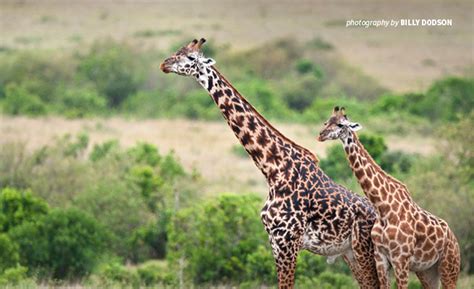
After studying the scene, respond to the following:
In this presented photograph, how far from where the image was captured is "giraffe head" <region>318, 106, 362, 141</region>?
11781 millimetres

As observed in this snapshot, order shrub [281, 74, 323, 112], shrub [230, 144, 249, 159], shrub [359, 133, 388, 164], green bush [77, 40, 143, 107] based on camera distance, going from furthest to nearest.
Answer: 1. shrub [281, 74, 323, 112]
2. green bush [77, 40, 143, 107]
3. shrub [230, 144, 249, 159]
4. shrub [359, 133, 388, 164]

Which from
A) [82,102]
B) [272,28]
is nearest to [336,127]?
[82,102]

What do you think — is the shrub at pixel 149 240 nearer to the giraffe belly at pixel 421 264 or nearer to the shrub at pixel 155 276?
the shrub at pixel 155 276

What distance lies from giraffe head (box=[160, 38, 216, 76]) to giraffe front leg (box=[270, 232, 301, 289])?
1.88 meters

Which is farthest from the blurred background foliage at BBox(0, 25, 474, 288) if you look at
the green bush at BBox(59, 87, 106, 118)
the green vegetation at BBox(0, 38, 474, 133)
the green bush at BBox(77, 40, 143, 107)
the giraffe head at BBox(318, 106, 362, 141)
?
the giraffe head at BBox(318, 106, 362, 141)

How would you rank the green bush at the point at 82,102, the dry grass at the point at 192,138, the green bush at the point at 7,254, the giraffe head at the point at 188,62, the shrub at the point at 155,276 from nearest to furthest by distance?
the giraffe head at the point at 188,62, the shrub at the point at 155,276, the green bush at the point at 7,254, the dry grass at the point at 192,138, the green bush at the point at 82,102

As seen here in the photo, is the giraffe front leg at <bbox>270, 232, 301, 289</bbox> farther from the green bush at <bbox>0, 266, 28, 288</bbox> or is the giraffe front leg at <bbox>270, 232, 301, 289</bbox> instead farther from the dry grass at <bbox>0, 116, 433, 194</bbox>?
the dry grass at <bbox>0, 116, 433, 194</bbox>

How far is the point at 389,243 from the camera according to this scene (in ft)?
38.0

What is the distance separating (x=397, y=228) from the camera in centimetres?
1162

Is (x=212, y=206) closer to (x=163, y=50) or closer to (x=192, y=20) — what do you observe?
(x=163, y=50)

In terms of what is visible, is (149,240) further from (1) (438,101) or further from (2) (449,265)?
(1) (438,101)

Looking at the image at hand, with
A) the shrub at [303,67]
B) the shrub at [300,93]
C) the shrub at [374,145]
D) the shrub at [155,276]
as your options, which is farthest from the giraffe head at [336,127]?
the shrub at [303,67]

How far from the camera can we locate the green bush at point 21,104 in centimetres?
4462

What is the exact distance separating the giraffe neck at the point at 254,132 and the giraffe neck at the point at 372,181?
0.46 m
